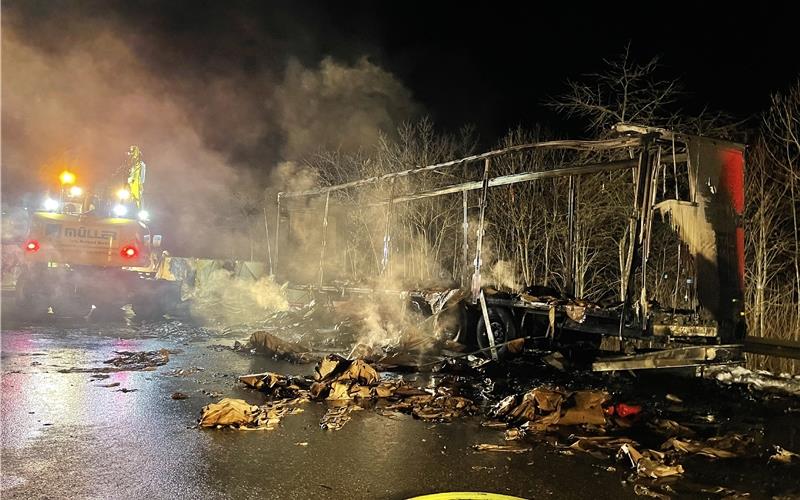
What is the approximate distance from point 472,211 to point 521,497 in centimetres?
1321

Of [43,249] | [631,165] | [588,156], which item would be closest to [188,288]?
[43,249]

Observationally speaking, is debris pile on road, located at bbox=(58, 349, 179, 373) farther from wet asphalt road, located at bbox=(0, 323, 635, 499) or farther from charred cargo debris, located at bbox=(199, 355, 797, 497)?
charred cargo debris, located at bbox=(199, 355, 797, 497)

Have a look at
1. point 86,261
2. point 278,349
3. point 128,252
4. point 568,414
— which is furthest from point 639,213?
point 86,261

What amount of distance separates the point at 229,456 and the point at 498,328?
21.0ft

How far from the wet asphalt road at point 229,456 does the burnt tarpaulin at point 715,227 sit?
3757 mm

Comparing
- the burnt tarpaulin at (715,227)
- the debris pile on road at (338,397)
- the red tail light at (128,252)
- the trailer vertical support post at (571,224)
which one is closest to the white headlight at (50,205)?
the red tail light at (128,252)

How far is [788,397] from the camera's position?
22.1ft

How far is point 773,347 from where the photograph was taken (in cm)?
707

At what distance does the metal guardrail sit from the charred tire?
11.5ft

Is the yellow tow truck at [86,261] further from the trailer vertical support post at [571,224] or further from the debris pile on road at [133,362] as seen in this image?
the trailer vertical support post at [571,224]

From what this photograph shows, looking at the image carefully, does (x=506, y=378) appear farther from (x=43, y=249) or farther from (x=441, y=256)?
(x=43, y=249)

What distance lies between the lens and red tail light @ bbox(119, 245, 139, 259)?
14475mm

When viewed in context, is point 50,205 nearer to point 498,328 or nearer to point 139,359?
point 139,359

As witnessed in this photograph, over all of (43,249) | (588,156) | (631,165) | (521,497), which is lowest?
(521,497)
